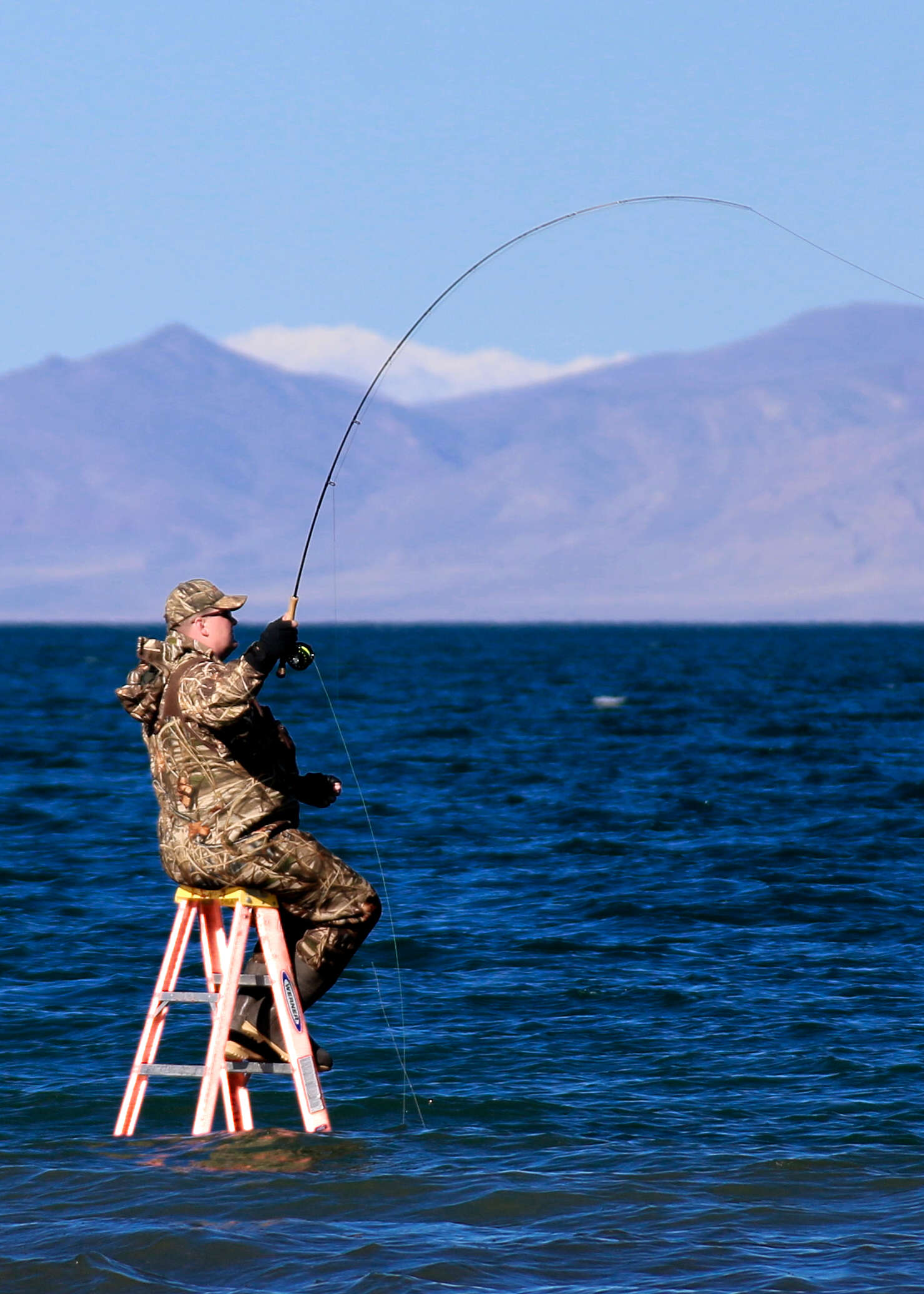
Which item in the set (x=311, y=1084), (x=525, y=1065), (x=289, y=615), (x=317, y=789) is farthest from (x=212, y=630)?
(x=525, y=1065)

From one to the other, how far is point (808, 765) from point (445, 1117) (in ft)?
64.4

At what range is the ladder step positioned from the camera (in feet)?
21.6

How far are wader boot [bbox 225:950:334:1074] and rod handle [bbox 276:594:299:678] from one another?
1099mm

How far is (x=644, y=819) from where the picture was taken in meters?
19.1

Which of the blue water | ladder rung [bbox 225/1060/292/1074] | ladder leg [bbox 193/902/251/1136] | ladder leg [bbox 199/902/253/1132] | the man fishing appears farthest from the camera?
ladder leg [bbox 199/902/253/1132]

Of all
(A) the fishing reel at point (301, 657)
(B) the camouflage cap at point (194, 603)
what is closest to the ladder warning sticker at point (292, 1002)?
(A) the fishing reel at point (301, 657)

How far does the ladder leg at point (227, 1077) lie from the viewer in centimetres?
692

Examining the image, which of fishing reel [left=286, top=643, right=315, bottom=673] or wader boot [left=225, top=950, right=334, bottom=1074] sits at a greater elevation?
fishing reel [left=286, top=643, right=315, bottom=673]

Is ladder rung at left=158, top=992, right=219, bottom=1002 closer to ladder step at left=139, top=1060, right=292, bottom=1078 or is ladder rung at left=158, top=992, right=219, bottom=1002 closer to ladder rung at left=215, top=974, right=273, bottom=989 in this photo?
ladder rung at left=215, top=974, right=273, bottom=989

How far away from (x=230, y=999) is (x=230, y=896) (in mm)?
368

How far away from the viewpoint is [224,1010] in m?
6.55

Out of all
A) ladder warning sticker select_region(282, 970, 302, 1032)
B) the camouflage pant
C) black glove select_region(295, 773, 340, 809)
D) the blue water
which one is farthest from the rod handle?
the blue water

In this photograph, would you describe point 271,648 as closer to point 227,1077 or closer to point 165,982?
point 165,982

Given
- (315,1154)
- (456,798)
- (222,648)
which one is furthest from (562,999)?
(456,798)
